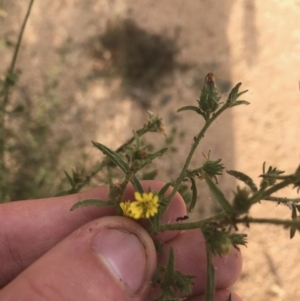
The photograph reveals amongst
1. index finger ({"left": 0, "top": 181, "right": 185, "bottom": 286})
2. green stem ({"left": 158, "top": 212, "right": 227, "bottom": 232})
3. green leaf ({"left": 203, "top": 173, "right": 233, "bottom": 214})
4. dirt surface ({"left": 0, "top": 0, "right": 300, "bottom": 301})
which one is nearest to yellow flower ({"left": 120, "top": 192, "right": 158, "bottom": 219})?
green stem ({"left": 158, "top": 212, "right": 227, "bottom": 232})

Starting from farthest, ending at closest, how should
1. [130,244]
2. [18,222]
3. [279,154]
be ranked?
[279,154], [18,222], [130,244]

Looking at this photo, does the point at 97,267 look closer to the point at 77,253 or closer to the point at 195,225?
the point at 77,253

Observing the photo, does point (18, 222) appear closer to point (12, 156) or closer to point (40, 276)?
point (40, 276)

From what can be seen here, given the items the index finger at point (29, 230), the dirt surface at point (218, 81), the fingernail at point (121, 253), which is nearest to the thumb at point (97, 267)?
the fingernail at point (121, 253)

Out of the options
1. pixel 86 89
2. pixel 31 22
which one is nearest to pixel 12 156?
pixel 86 89

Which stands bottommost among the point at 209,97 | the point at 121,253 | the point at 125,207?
the point at 121,253

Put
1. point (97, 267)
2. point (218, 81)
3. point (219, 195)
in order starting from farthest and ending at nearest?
1. point (218, 81)
2. point (97, 267)
3. point (219, 195)

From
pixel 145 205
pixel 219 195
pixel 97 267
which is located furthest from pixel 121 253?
pixel 219 195
